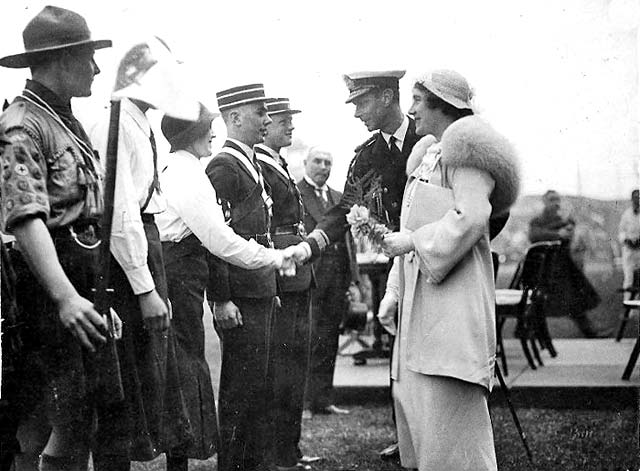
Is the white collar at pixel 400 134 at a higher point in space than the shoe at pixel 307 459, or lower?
higher

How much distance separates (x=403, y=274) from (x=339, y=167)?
4.16 ft

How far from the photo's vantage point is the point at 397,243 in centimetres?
431

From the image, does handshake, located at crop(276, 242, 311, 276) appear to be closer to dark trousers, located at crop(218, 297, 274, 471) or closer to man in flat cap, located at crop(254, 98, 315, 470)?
man in flat cap, located at crop(254, 98, 315, 470)

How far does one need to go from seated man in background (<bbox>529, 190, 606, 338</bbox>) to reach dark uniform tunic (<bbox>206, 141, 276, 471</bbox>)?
5.08m

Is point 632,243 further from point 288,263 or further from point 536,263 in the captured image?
point 288,263

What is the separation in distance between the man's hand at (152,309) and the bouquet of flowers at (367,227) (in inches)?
38.2

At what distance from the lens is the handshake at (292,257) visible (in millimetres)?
5172

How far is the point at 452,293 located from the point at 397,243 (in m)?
0.32

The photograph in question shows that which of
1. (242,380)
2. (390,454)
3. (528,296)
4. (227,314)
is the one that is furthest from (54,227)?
(528,296)

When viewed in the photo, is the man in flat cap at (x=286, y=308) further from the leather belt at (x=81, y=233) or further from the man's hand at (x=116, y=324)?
the leather belt at (x=81, y=233)

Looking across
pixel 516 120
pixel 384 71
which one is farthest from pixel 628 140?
pixel 384 71

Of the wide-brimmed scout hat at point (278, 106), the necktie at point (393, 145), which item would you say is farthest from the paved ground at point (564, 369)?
the wide-brimmed scout hat at point (278, 106)

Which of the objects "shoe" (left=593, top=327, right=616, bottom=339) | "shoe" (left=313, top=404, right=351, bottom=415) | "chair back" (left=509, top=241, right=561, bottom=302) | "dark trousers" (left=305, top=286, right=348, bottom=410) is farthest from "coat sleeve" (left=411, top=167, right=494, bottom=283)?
"shoe" (left=593, top=327, right=616, bottom=339)

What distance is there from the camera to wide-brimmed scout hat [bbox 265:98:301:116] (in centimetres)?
526
